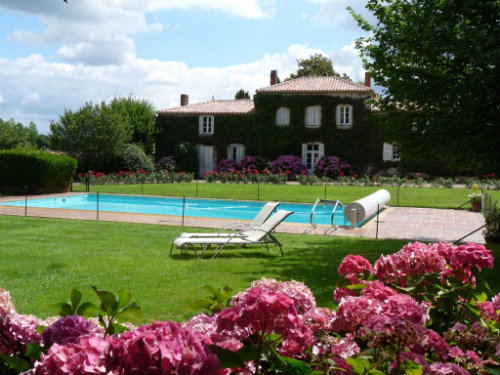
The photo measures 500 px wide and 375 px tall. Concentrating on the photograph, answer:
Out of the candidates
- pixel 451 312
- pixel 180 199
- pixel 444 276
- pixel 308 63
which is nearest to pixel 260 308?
pixel 451 312

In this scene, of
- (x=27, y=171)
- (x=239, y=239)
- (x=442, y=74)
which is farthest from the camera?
(x=27, y=171)

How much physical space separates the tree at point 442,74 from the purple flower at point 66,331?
7264mm

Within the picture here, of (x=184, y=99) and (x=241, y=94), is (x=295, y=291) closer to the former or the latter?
(x=184, y=99)

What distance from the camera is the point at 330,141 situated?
113 ft

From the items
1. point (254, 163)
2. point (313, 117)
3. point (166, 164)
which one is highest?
point (313, 117)

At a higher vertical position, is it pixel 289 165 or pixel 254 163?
pixel 254 163

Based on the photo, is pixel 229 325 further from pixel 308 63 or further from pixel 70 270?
pixel 308 63

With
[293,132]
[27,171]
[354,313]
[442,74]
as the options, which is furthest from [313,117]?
[354,313]

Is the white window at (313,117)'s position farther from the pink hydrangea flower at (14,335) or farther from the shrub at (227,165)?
the pink hydrangea flower at (14,335)

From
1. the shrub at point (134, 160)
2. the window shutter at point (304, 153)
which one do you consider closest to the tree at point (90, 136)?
the shrub at point (134, 160)

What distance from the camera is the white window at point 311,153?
34.5m

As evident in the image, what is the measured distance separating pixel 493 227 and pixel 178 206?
10895 mm

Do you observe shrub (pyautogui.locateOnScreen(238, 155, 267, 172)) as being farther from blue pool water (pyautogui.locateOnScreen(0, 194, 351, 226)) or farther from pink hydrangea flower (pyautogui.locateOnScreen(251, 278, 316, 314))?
pink hydrangea flower (pyautogui.locateOnScreen(251, 278, 316, 314))

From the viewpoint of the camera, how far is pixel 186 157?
118 ft
